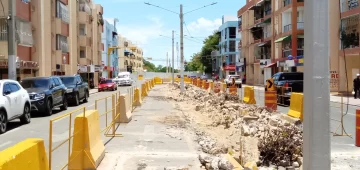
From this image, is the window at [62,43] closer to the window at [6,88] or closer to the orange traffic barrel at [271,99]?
the orange traffic barrel at [271,99]

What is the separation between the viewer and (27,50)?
33.2 meters

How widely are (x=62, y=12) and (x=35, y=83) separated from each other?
2354cm

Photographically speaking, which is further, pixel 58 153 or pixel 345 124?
pixel 345 124

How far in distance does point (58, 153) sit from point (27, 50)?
25.7 meters

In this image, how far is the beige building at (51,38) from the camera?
30406 mm

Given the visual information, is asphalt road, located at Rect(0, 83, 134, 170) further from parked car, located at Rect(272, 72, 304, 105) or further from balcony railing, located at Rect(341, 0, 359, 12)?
balcony railing, located at Rect(341, 0, 359, 12)

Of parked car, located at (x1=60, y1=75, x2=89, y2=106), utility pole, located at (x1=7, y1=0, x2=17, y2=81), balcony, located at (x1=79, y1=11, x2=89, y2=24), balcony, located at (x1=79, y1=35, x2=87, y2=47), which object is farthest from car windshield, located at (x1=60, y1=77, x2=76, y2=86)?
balcony, located at (x1=79, y1=11, x2=89, y2=24)

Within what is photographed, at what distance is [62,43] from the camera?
42.5m

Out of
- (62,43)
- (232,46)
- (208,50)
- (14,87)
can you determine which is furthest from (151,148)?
(208,50)

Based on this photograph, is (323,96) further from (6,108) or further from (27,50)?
(27,50)

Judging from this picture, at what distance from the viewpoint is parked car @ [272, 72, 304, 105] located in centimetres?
2377

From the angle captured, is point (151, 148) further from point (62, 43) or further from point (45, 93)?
point (62, 43)

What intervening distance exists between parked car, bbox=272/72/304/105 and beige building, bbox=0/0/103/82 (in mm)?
17301

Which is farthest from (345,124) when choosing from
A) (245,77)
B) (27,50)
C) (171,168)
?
(245,77)
